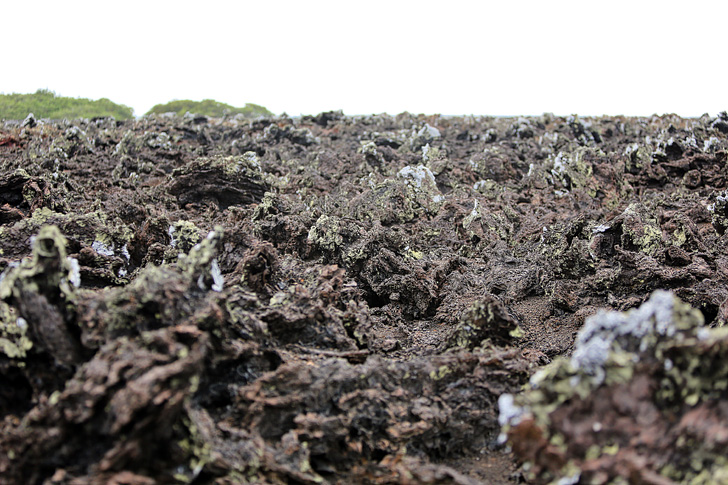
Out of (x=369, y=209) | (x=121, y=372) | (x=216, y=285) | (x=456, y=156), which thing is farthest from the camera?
(x=456, y=156)

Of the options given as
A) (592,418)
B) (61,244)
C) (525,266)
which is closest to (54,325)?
(61,244)

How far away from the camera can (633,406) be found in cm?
259

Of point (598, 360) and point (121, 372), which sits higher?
point (598, 360)

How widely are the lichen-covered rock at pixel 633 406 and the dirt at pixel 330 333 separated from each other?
0.04 feet

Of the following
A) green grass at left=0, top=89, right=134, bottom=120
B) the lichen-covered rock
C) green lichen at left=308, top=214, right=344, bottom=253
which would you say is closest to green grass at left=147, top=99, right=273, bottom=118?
green grass at left=0, top=89, right=134, bottom=120

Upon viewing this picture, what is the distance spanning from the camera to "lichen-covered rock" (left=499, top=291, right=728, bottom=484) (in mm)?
2496

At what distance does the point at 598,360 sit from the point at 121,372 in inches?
96.6

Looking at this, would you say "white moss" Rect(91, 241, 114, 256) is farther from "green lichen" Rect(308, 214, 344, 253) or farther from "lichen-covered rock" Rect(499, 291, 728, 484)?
"lichen-covered rock" Rect(499, 291, 728, 484)

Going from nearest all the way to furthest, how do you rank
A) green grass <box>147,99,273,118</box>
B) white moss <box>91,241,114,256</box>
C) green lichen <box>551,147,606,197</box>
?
white moss <box>91,241,114,256</box> < green lichen <box>551,147,606,197</box> < green grass <box>147,99,273,118</box>

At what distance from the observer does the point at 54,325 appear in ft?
11.2

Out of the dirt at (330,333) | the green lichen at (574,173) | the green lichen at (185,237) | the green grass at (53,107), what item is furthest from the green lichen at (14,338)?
the green grass at (53,107)

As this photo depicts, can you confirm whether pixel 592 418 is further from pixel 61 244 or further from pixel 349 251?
pixel 349 251

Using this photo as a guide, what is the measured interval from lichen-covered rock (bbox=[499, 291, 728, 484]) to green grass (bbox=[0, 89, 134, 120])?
29.4 meters

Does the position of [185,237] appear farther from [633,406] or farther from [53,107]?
[53,107]
